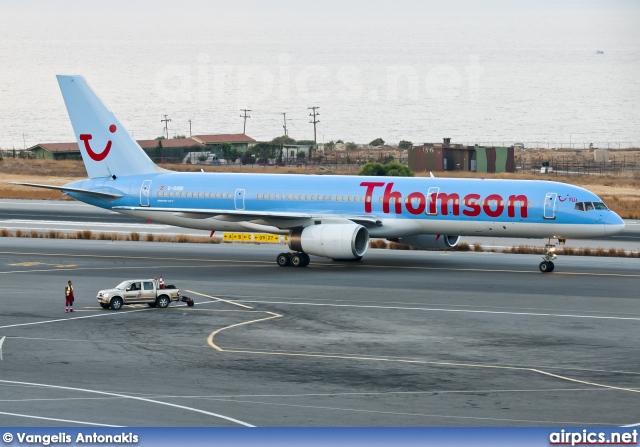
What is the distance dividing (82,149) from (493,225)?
86.6 ft

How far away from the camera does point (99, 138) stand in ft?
212

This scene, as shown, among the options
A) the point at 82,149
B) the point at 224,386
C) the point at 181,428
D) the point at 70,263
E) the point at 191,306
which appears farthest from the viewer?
the point at 82,149

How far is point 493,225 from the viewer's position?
54.2 m

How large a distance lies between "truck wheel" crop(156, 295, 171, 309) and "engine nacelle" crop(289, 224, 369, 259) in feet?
44.4

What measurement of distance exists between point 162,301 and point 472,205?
18.8m

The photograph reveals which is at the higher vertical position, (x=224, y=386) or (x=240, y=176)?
(x=240, y=176)

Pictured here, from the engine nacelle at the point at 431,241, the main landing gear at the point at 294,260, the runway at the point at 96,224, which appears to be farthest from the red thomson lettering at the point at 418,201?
the runway at the point at 96,224

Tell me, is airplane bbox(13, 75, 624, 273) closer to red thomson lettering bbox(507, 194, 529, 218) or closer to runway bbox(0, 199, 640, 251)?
red thomson lettering bbox(507, 194, 529, 218)

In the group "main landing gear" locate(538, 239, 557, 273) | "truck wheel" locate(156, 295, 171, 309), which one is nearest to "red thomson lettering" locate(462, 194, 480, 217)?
"main landing gear" locate(538, 239, 557, 273)

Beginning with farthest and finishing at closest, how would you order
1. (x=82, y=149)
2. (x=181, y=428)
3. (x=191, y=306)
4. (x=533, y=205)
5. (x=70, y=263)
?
(x=82, y=149), (x=70, y=263), (x=533, y=205), (x=191, y=306), (x=181, y=428)

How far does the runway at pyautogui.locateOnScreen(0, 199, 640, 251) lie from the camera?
232 ft

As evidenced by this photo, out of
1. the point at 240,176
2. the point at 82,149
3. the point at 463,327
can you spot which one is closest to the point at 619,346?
the point at 463,327

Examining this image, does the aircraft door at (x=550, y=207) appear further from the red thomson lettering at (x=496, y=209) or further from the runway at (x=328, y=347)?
the runway at (x=328, y=347)

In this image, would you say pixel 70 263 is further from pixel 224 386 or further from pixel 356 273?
pixel 224 386
